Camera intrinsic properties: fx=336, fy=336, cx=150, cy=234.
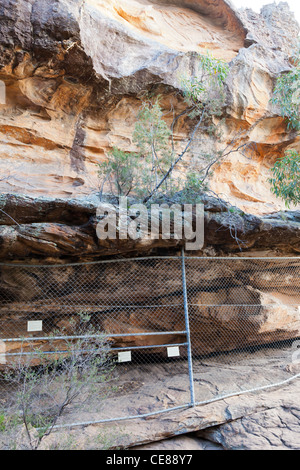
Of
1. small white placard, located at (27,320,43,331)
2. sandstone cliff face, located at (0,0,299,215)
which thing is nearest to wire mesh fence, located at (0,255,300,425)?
small white placard, located at (27,320,43,331)

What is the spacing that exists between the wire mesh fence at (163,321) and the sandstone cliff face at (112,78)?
6.00 ft

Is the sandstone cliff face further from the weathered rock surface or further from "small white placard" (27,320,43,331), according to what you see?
the weathered rock surface

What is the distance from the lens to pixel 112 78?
23.4 ft

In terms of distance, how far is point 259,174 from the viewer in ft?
31.4

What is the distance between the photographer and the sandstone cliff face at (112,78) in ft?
19.8

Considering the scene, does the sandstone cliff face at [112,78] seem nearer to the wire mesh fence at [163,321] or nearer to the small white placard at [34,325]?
the wire mesh fence at [163,321]

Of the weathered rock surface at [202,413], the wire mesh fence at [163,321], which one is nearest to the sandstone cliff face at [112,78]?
the wire mesh fence at [163,321]

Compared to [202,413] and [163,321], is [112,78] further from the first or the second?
[202,413]

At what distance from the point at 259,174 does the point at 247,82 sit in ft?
8.10

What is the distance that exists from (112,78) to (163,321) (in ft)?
16.9

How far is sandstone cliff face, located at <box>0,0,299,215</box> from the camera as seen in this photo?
6.03 meters

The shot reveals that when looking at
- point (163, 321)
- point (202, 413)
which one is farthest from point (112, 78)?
point (202, 413)
